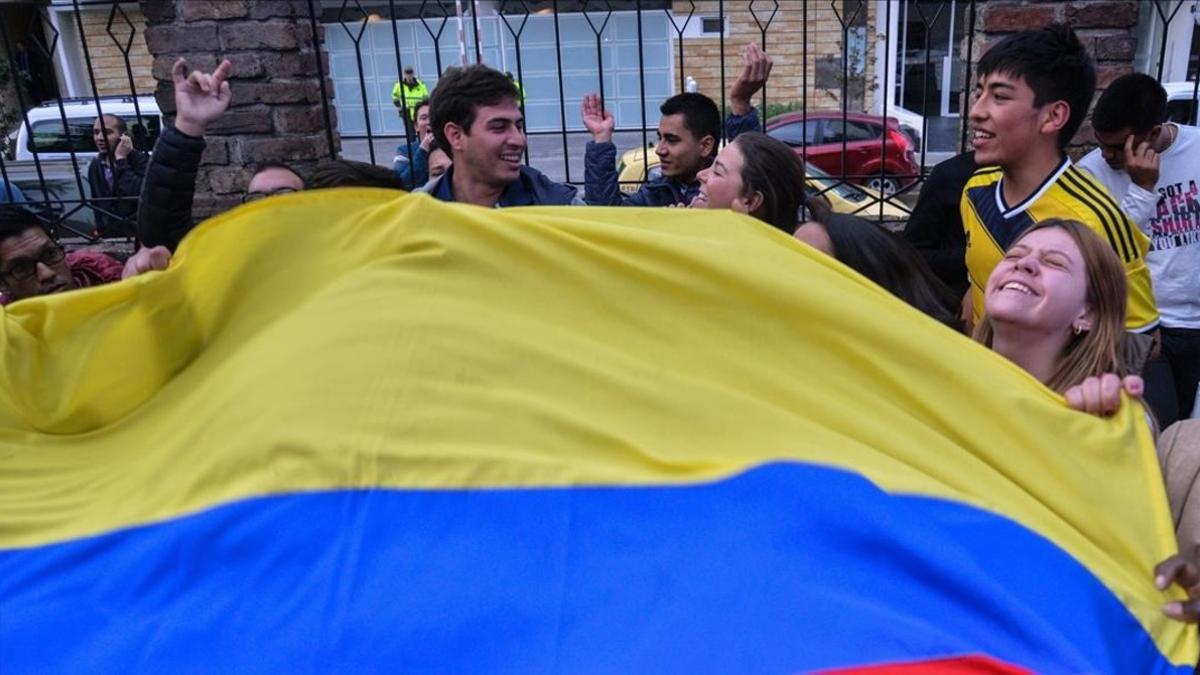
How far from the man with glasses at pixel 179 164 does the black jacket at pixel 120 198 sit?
0.78m

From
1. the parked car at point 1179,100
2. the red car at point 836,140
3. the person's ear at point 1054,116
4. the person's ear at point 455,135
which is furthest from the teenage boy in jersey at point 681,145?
the red car at point 836,140

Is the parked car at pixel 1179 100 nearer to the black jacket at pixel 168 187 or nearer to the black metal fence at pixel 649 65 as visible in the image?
the black metal fence at pixel 649 65

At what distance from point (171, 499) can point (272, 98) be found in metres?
2.90

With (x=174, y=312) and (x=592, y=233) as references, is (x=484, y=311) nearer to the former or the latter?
(x=592, y=233)

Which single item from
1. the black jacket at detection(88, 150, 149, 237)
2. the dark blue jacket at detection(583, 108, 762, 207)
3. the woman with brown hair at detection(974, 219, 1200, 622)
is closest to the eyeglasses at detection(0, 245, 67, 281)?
the black jacket at detection(88, 150, 149, 237)

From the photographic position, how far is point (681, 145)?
4016 mm

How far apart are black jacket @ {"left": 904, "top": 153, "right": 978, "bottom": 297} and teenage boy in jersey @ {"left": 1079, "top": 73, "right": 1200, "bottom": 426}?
52 cm

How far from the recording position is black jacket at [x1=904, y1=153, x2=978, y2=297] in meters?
3.44

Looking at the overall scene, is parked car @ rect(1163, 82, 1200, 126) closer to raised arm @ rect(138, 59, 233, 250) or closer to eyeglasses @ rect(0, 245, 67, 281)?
raised arm @ rect(138, 59, 233, 250)

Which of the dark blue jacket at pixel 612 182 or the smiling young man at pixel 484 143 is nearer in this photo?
the smiling young man at pixel 484 143

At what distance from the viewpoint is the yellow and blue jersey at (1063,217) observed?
2802 mm

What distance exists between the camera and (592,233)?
2.03 metres

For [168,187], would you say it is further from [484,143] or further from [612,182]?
[612,182]

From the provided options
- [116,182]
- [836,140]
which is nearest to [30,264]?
[116,182]
